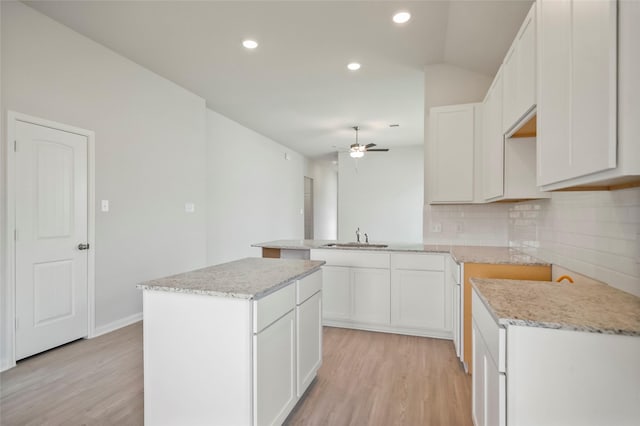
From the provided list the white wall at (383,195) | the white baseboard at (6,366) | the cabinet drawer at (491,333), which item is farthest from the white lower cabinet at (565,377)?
the white wall at (383,195)

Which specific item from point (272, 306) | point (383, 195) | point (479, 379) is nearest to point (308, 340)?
point (272, 306)

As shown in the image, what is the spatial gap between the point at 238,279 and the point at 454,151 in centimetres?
262

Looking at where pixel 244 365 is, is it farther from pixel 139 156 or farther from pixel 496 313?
pixel 139 156

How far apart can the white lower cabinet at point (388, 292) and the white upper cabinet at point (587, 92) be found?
184 centimetres

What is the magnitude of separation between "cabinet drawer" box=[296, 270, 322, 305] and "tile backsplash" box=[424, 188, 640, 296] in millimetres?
1573

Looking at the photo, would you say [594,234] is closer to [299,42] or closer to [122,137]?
[299,42]

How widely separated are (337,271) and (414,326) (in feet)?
3.08

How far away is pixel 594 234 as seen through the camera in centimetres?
177

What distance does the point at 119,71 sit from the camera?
11.7ft

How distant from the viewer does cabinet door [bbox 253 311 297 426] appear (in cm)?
156

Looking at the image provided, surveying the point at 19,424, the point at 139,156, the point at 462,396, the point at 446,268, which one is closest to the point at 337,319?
the point at 446,268

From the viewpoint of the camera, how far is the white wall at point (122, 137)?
280 cm

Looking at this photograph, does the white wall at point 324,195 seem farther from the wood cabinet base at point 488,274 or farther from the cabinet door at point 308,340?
the cabinet door at point 308,340

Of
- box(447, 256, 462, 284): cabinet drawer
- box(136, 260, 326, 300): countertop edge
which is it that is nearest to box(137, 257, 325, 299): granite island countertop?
box(136, 260, 326, 300): countertop edge
